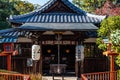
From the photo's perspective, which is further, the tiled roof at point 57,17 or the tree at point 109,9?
the tree at point 109,9

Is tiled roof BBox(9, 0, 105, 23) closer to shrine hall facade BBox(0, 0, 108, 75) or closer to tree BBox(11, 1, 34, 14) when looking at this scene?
shrine hall facade BBox(0, 0, 108, 75)

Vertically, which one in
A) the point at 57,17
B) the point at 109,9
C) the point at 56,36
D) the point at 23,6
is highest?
the point at 23,6

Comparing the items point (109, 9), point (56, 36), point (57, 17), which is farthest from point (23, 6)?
point (56, 36)

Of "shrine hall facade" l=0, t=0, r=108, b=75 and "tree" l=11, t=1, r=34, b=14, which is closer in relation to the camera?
"shrine hall facade" l=0, t=0, r=108, b=75

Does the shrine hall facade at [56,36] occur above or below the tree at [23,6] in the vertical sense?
below

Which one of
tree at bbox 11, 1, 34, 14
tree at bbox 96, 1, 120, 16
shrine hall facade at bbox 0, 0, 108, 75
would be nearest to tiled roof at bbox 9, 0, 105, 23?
shrine hall facade at bbox 0, 0, 108, 75

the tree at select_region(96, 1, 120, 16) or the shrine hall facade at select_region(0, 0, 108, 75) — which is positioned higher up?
the tree at select_region(96, 1, 120, 16)

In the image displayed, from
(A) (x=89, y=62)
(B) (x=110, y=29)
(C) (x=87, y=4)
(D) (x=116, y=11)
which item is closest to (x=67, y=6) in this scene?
(A) (x=89, y=62)

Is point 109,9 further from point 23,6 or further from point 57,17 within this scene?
point 23,6

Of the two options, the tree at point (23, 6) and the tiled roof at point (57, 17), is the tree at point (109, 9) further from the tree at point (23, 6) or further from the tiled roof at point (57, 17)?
the tree at point (23, 6)

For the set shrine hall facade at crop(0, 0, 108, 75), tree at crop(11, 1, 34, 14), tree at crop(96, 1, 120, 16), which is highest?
tree at crop(11, 1, 34, 14)

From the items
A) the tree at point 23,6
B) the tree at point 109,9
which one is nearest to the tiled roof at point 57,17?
the tree at point 109,9

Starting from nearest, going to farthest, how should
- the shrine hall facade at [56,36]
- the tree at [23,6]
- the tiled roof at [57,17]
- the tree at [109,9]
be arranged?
the shrine hall facade at [56,36] < the tiled roof at [57,17] < the tree at [109,9] < the tree at [23,6]

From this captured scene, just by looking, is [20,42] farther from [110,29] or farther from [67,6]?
[110,29]
